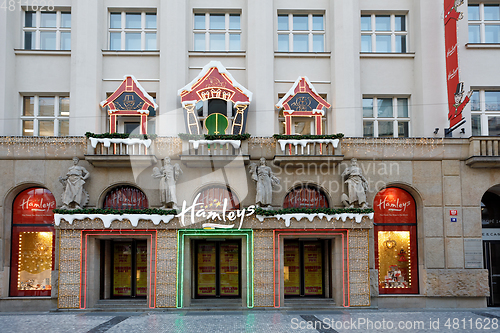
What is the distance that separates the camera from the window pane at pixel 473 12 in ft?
62.6

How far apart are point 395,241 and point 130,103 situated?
41.2ft

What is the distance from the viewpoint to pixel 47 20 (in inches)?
756

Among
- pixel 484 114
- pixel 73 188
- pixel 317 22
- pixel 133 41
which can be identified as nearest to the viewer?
pixel 73 188

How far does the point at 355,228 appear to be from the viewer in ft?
55.8

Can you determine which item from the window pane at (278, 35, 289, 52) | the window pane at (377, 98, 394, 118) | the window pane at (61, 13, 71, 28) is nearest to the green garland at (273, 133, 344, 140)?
the window pane at (377, 98, 394, 118)

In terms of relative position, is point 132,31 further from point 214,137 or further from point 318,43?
point 318,43

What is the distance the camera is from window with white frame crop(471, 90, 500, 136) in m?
18.6

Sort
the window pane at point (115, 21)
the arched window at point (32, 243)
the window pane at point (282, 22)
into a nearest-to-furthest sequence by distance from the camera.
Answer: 1. the arched window at point (32, 243)
2. the window pane at point (115, 21)
3. the window pane at point (282, 22)

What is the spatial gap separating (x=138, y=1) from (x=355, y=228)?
13.6 m

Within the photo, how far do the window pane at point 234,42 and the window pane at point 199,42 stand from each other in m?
1.23

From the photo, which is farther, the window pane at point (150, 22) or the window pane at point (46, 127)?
the window pane at point (150, 22)

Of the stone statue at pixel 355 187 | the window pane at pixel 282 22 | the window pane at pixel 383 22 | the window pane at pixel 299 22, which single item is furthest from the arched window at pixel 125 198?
the window pane at pixel 383 22

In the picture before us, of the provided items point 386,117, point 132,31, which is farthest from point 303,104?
point 132,31

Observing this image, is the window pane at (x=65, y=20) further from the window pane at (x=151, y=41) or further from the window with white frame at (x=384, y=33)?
the window with white frame at (x=384, y=33)
